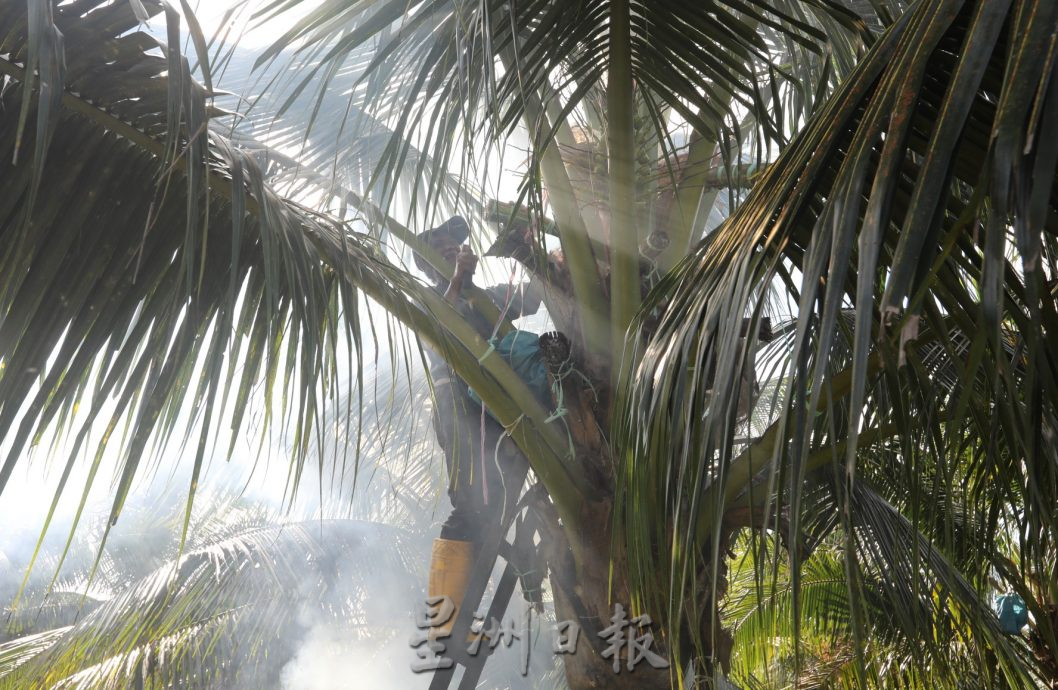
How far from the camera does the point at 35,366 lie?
120 centimetres

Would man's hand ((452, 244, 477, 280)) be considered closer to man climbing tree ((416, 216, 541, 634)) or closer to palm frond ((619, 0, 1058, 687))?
man climbing tree ((416, 216, 541, 634))

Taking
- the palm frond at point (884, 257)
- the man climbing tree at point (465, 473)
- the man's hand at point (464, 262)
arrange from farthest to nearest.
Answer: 1. the man climbing tree at point (465, 473)
2. the man's hand at point (464, 262)
3. the palm frond at point (884, 257)

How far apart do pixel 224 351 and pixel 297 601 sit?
4.90 meters

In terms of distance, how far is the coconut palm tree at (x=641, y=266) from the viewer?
613 mm

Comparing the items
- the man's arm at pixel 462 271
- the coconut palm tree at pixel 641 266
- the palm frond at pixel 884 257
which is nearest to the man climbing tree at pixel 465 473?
the man's arm at pixel 462 271

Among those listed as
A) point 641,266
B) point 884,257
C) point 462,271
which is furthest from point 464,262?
point 884,257

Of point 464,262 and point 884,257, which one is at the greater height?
point 464,262

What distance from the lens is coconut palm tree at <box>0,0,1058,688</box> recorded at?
613 mm

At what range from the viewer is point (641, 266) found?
204cm

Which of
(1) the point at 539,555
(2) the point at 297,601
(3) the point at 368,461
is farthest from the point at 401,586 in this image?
(1) the point at 539,555

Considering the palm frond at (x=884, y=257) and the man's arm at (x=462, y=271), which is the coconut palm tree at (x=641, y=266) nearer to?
the palm frond at (x=884, y=257)

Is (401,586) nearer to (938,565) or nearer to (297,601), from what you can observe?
(297,601)

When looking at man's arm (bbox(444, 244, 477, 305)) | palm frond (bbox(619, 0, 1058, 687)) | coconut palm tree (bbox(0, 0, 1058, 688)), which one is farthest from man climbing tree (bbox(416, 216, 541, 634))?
palm frond (bbox(619, 0, 1058, 687))

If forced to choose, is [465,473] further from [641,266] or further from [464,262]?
[641,266]
